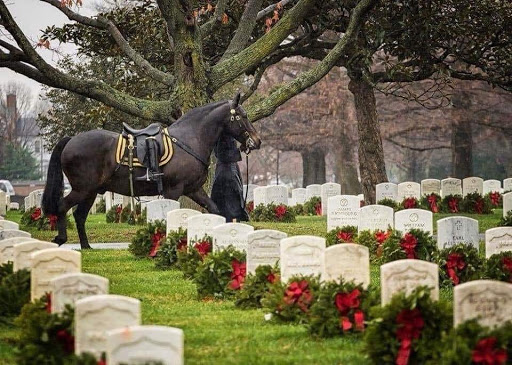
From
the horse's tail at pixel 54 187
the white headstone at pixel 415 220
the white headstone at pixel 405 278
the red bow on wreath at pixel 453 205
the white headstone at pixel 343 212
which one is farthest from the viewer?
the red bow on wreath at pixel 453 205

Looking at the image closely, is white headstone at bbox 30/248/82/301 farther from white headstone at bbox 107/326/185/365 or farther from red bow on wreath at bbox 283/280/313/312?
white headstone at bbox 107/326/185/365

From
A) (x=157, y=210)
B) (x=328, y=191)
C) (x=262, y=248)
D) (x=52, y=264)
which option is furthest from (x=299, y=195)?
Result: (x=52, y=264)

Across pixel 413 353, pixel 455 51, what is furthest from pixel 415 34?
pixel 413 353

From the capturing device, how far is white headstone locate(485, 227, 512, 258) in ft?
53.4

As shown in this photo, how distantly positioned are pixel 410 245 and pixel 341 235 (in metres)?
3.04

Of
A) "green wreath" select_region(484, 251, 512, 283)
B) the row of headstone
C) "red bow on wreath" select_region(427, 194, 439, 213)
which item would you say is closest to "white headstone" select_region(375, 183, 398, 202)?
the row of headstone

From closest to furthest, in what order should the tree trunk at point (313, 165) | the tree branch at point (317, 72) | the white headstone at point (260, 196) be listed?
the tree branch at point (317, 72), the white headstone at point (260, 196), the tree trunk at point (313, 165)

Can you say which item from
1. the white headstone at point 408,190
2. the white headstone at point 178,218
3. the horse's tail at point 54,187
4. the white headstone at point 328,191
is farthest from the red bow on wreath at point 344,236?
the white headstone at point 328,191

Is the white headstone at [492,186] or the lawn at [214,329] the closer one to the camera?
the lawn at [214,329]

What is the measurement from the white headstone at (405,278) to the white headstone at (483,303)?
120cm

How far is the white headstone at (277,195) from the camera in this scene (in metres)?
33.4

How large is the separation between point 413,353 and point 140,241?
11.3 m

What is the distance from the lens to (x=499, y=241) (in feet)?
53.6

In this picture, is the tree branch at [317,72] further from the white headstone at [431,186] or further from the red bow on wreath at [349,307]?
the red bow on wreath at [349,307]
